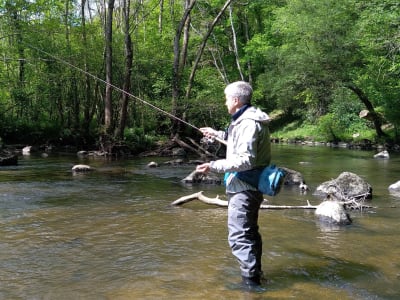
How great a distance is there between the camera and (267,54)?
36469 millimetres

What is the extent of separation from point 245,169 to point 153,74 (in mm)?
21345

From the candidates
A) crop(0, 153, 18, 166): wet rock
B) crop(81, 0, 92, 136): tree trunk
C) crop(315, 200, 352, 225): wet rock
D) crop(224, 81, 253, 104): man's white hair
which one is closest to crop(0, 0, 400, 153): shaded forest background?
crop(81, 0, 92, 136): tree trunk

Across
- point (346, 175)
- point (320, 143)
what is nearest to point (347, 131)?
point (320, 143)

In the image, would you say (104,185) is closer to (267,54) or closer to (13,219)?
(13,219)

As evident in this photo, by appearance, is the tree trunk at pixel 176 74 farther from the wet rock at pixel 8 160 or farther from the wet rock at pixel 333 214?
the wet rock at pixel 333 214

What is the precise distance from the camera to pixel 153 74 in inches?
976

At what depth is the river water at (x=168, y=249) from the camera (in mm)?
4496

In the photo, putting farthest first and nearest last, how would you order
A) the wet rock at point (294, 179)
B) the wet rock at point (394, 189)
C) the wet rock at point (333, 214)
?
1. the wet rock at point (294, 179)
2. the wet rock at point (394, 189)
3. the wet rock at point (333, 214)

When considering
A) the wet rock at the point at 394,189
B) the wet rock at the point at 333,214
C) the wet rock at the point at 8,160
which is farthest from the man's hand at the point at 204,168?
the wet rock at the point at 8,160

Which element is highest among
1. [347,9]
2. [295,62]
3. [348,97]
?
[347,9]

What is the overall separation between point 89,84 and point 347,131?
1746cm

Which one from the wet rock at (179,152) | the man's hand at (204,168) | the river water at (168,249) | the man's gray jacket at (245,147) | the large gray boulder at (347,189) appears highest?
the man's gray jacket at (245,147)

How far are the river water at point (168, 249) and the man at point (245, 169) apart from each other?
0.40 m

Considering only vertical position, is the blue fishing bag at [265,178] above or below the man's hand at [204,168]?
below
